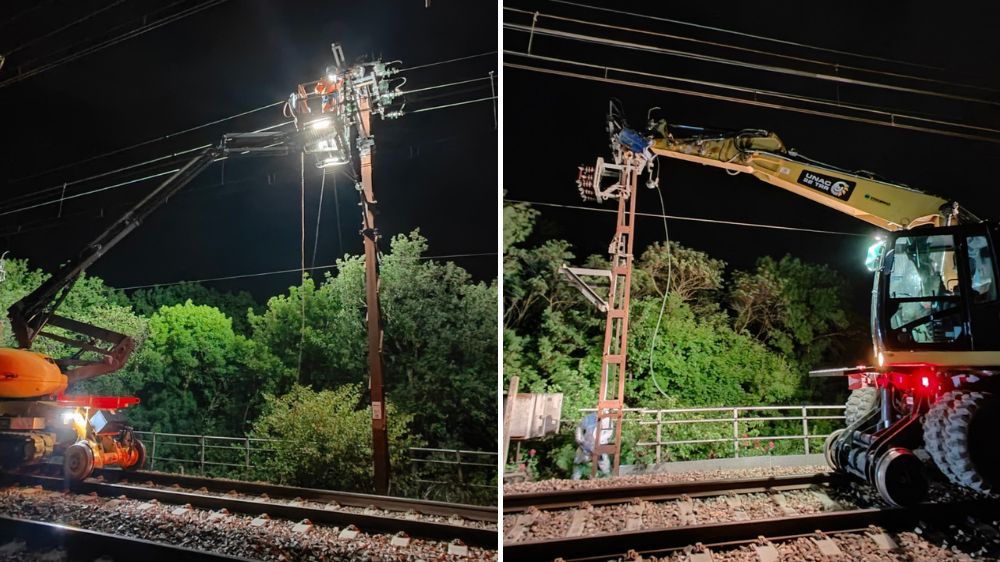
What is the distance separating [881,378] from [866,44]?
2.96m

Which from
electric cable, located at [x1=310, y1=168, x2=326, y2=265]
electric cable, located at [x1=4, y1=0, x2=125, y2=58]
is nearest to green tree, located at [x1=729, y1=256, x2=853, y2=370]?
electric cable, located at [x1=310, y1=168, x2=326, y2=265]

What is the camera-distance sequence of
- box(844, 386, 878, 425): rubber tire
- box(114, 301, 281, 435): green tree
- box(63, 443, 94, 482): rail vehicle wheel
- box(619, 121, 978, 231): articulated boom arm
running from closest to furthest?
box(844, 386, 878, 425): rubber tire, box(619, 121, 978, 231): articulated boom arm, box(63, 443, 94, 482): rail vehicle wheel, box(114, 301, 281, 435): green tree

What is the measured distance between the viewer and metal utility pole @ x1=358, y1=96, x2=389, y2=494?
185 inches

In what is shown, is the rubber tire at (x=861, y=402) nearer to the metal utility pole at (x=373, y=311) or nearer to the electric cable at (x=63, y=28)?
the metal utility pole at (x=373, y=311)

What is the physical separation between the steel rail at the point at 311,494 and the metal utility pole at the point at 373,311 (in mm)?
700

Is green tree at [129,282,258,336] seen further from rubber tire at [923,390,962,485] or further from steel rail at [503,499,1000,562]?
rubber tire at [923,390,962,485]

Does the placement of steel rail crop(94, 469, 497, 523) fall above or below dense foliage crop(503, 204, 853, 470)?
below

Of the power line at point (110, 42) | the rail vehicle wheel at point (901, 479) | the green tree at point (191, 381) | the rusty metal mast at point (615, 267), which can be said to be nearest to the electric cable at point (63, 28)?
the power line at point (110, 42)

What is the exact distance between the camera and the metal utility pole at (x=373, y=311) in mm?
4703

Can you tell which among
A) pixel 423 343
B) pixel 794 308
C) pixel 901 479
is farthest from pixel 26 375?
pixel 794 308

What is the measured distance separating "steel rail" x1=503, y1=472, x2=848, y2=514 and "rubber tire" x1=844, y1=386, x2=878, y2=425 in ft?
1.79

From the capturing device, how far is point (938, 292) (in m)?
3.54

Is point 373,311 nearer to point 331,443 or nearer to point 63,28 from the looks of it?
point 331,443

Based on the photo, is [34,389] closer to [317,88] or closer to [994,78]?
[317,88]
